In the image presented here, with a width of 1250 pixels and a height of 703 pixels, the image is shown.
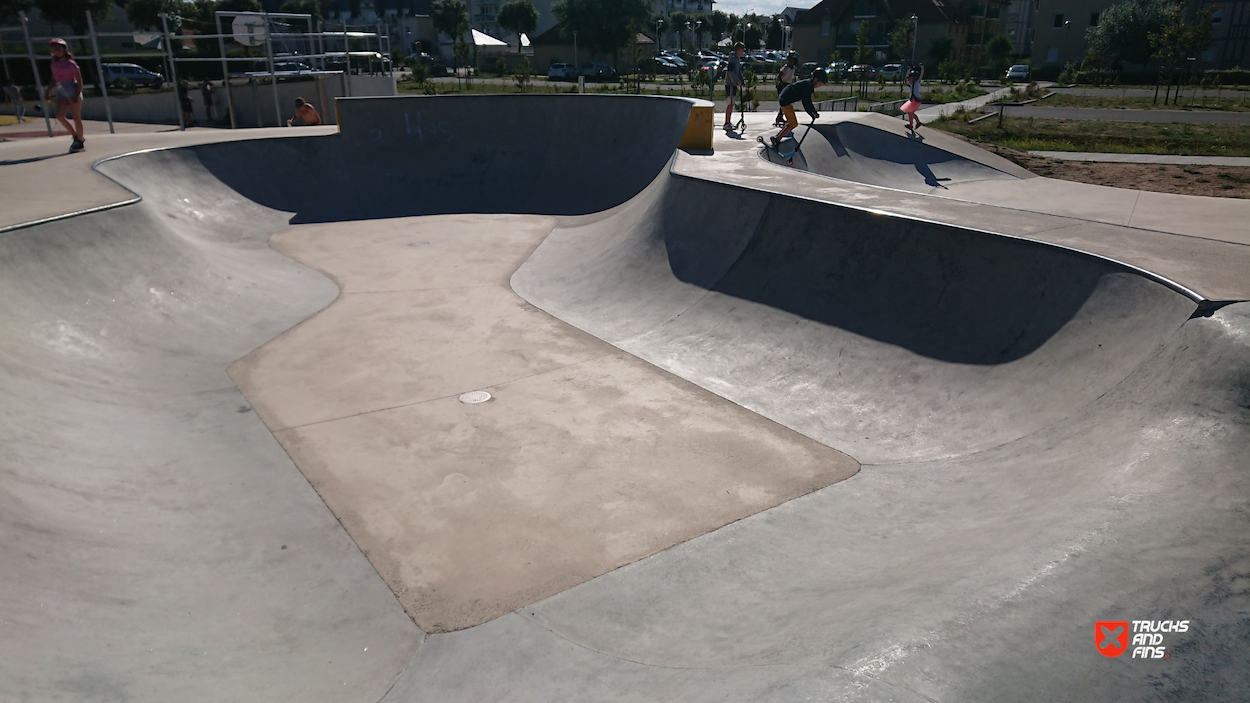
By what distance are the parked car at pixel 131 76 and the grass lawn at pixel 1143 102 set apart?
38993mm

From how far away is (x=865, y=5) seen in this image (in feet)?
244

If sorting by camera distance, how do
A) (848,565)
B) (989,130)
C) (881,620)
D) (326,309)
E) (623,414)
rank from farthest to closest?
(989,130) → (326,309) → (623,414) → (848,565) → (881,620)

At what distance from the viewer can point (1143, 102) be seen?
3709 centimetres

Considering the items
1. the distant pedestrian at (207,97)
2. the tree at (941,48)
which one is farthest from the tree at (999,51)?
the distant pedestrian at (207,97)

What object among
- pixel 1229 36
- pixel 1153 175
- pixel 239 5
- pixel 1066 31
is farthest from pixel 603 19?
pixel 1153 175

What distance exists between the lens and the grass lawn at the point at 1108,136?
1984 cm

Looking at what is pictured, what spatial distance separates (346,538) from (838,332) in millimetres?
4577

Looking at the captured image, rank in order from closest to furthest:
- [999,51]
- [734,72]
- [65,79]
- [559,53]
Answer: [65,79]
[734,72]
[999,51]
[559,53]

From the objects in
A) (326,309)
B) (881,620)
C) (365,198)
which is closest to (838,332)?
(881,620)

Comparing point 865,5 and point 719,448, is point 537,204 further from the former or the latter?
point 865,5

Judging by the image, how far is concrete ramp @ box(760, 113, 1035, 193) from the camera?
1567 centimetres

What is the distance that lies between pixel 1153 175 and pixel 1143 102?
27.1 m

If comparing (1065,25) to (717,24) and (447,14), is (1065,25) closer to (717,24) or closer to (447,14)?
(447,14)

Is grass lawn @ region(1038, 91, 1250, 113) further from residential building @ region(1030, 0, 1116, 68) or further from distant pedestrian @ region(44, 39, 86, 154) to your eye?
distant pedestrian @ region(44, 39, 86, 154)
